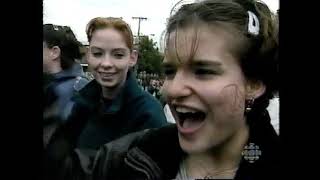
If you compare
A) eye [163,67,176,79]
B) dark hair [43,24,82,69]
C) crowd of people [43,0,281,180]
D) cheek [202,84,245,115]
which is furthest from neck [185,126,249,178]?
dark hair [43,24,82,69]

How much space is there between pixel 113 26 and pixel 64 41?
27 cm

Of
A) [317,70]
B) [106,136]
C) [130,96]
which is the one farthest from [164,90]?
[317,70]

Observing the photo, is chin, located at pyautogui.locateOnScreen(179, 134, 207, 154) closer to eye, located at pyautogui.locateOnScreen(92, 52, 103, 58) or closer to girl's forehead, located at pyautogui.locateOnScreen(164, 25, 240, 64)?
girl's forehead, located at pyautogui.locateOnScreen(164, 25, 240, 64)

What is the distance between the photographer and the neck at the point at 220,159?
108 inches

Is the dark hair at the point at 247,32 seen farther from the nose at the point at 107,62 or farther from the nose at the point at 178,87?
the nose at the point at 107,62

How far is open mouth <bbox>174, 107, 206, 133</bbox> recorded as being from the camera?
8.77 ft

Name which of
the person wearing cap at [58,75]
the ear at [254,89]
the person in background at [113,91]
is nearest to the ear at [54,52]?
the person wearing cap at [58,75]

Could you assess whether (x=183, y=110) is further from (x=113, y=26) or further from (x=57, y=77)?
(x=57, y=77)

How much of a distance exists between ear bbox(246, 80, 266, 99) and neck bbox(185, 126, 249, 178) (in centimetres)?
16

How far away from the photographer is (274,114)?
273cm

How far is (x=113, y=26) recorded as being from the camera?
2.85m

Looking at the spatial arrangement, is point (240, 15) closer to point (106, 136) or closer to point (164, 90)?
point (164, 90)

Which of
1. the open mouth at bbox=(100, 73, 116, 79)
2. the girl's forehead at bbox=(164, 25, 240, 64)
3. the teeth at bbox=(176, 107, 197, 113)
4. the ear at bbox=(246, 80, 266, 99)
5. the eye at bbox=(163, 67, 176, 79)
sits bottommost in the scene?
the teeth at bbox=(176, 107, 197, 113)

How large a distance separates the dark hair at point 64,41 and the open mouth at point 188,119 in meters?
0.60
